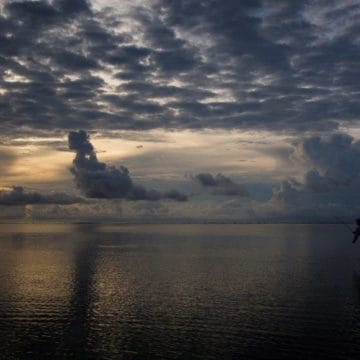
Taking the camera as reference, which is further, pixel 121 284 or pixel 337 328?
pixel 121 284

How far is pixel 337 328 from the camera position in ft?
183

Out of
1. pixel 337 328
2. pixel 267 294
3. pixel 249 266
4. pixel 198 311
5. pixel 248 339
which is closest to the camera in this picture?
pixel 248 339

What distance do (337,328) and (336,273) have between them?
49620 millimetres

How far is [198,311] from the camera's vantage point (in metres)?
63.9

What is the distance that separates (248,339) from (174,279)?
44.0 metres

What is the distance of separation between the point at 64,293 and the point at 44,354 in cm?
3327

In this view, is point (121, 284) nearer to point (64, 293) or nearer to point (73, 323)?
point (64, 293)

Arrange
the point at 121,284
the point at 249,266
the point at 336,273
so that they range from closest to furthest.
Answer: the point at 121,284 < the point at 336,273 < the point at 249,266

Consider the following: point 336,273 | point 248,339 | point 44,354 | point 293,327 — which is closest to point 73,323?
point 44,354

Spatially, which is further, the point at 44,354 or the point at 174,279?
the point at 174,279

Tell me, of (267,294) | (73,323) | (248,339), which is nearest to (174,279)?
(267,294)

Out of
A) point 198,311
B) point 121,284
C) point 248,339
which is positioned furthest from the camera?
point 121,284

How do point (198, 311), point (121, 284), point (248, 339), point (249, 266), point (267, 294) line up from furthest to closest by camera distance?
point (249, 266), point (121, 284), point (267, 294), point (198, 311), point (248, 339)

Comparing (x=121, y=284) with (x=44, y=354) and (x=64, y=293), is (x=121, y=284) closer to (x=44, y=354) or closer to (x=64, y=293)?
(x=64, y=293)
